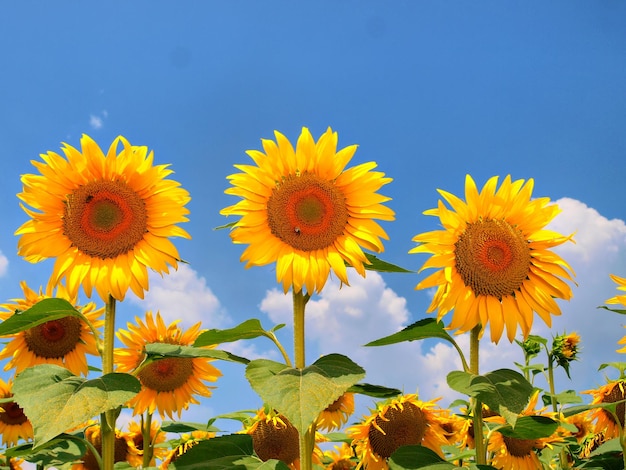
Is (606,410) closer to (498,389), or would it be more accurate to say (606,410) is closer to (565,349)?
(565,349)

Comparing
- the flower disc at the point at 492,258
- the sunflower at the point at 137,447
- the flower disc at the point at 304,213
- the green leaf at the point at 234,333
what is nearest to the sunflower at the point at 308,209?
the flower disc at the point at 304,213

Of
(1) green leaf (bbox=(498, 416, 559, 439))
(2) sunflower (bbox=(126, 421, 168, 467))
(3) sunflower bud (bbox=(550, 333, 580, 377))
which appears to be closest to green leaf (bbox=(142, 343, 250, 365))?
(1) green leaf (bbox=(498, 416, 559, 439))

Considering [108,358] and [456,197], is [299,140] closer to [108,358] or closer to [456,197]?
[456,197]

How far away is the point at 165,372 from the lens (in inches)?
221

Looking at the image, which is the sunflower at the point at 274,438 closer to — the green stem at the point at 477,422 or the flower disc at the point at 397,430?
the flower disc at the point at 397,430

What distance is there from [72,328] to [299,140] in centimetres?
296

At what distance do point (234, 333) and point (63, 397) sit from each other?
925 millimetres

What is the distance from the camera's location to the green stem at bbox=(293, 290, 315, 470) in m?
3.43

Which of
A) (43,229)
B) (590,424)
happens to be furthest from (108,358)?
(590,424)

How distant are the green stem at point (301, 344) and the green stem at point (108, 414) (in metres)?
1.07

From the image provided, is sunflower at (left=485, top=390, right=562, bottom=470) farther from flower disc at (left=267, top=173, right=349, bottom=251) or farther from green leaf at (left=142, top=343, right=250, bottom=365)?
green leaf at (left=142, top=343, right=250, bottom=365)

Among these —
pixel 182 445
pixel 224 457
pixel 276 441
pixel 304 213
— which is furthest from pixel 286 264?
pixel 182 445

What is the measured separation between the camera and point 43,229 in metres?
4.30

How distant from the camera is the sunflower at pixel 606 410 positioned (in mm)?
5911
